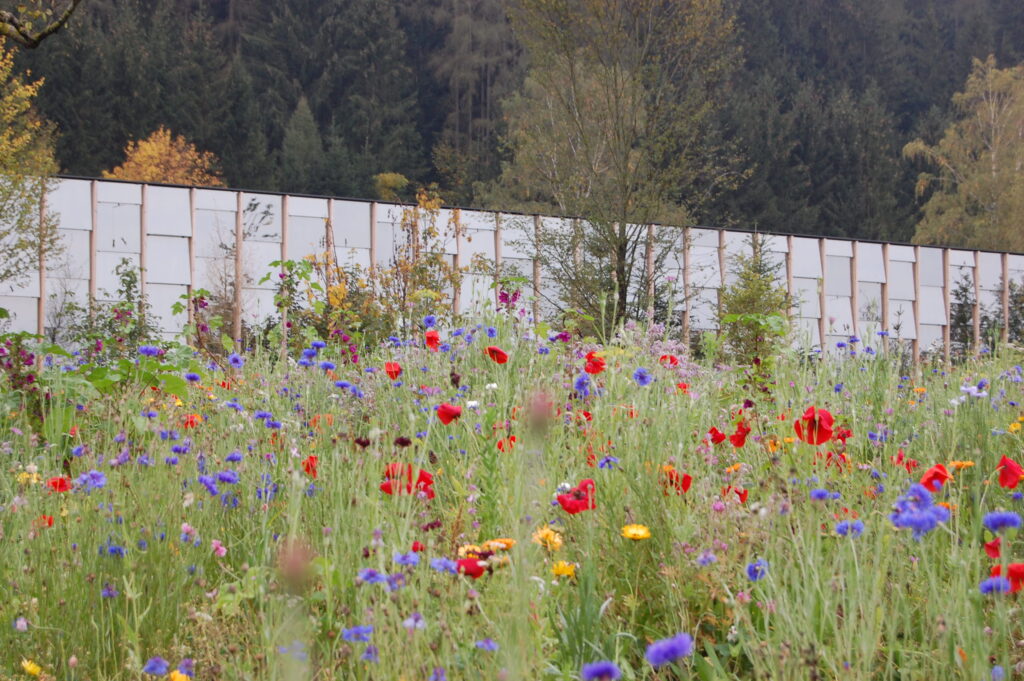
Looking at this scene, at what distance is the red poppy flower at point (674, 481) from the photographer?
2531 mm

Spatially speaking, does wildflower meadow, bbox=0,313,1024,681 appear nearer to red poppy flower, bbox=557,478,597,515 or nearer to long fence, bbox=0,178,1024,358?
red poppy flower, bbox=557,478,597,515

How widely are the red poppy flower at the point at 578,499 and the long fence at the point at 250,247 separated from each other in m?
14.9

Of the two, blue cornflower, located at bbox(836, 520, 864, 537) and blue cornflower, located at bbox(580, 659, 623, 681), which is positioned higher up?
blue cornflower, located at bbox(836, 520, 864, 537)

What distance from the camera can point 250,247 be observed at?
65.6 feet

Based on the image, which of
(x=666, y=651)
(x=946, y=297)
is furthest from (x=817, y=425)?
(x=946, y=297)

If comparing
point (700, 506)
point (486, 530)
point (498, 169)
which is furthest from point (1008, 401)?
point (498, 169)

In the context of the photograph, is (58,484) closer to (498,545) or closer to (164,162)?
(498,545)

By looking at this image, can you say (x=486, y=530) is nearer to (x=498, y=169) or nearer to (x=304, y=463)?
(x=304, y=463)

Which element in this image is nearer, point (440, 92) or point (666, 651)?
point (666, 651)

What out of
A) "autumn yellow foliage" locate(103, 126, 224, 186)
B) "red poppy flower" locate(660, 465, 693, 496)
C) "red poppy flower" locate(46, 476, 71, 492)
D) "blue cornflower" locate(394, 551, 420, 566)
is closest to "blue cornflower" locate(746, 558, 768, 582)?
"red poppy flower" locate(660, 465, 693, 496)

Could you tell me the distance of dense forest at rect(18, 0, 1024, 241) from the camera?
39406mm

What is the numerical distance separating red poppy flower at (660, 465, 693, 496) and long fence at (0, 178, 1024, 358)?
47.6ft

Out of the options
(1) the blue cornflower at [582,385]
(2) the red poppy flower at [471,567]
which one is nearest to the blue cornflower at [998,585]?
(2) the red poppy flower at [471,567]

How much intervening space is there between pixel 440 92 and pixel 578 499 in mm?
49500
